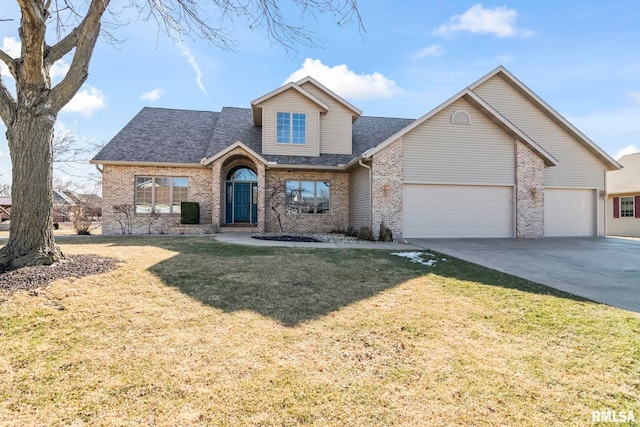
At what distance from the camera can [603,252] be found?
1012cm

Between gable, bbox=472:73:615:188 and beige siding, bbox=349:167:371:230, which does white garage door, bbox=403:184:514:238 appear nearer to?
beige siding, bbox=349:167:371:230

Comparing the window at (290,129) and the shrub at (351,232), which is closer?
the shrub at (351,232)

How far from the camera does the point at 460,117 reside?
42.9 ft

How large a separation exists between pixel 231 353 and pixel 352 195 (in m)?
12.4

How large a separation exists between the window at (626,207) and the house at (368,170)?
7832 mm

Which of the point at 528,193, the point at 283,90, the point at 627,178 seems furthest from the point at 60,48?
the point at 627,178

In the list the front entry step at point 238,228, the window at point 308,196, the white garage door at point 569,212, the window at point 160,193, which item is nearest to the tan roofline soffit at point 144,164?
the window at point 160,193

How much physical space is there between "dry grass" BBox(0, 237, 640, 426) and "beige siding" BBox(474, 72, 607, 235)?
510 inches

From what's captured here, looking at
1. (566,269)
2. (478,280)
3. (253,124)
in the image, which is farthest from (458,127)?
(253,124)

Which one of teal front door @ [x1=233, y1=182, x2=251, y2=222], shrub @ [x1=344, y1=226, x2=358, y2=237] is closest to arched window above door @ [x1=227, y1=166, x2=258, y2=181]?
teal front door @ [x1=233, y1=182, x2=251, y2=222]

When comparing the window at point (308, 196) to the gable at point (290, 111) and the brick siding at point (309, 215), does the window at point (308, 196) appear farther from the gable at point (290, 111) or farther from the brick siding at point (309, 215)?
the gable at point (290, 111)

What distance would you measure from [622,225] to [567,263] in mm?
18516

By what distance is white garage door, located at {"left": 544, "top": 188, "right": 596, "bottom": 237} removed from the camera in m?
14.9

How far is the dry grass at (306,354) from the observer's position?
245cm
